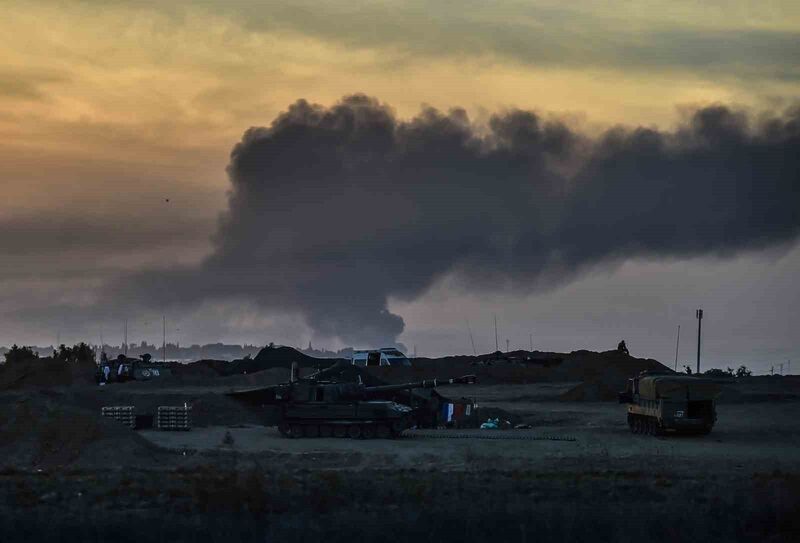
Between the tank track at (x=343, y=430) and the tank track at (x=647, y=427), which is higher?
the tank track at (x=647, y=427)

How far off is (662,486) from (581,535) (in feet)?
31.7

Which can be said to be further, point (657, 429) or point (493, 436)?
point (493, 436)

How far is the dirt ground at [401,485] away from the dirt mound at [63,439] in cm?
7

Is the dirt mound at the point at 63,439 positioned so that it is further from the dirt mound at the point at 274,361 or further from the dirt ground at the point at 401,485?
→ the dirt mound at the point at 274,361

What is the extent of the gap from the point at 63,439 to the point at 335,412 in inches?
525

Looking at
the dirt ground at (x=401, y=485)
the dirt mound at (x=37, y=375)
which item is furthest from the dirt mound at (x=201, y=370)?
the dirt ground at (x=401, y=485)

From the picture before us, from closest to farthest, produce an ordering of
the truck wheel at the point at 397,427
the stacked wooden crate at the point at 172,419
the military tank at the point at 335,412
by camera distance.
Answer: the truck wheel at the point at 397,427
the military tank at the point at 335,412
the stacked wooden crate at the point at 172,419

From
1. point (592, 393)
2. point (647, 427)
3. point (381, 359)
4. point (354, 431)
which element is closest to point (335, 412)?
point (354, 431)

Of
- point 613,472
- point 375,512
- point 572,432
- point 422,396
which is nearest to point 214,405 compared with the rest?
point 422,396

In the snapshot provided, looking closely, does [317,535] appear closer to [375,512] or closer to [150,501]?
[375,512]

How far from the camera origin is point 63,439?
46.0 meters

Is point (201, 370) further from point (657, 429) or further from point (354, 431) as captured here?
point (657, 429)

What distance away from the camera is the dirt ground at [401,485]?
25984mm

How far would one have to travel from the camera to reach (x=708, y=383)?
54500mm
